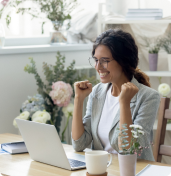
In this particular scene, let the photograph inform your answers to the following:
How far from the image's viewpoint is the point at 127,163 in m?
1.16

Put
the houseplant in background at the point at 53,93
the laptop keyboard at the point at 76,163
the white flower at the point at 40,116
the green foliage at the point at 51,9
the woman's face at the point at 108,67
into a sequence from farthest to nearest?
the green foliage at the point at 51,9 < the houseplant in background at the point at 53,93 < the white flower at the point at 40,116 < the woman's face at the point at 108,67 < the laptop keyboard at the point at 76,163

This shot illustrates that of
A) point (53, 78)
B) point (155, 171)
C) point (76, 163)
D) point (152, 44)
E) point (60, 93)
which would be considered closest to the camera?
point (155, 171)

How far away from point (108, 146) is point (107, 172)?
44cm

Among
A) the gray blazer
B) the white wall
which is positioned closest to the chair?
the gray blazer

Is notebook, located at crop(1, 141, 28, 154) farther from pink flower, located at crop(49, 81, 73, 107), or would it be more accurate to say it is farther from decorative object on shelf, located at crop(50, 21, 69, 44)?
decorative object on shelf, located at crop(50, 21, 69, 44)

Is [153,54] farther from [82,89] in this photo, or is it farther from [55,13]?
[82,89]

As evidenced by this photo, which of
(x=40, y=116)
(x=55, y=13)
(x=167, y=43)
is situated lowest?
(x=40, y=116)

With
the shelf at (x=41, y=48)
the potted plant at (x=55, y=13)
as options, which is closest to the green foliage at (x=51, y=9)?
the potted plant at (x=55, y=13)

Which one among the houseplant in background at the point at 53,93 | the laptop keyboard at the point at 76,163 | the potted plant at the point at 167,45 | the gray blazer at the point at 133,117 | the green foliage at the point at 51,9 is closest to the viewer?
the laptop keyboard at the point at 76,163

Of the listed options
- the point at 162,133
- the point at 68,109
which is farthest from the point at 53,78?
the point at 162,133

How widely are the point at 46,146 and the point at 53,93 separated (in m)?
1.03

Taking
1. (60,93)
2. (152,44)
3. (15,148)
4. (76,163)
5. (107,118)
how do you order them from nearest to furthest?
(76,163)
(15,148)
(107,118)
(60,93)
(152,44)

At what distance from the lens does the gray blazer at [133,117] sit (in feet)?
5.10

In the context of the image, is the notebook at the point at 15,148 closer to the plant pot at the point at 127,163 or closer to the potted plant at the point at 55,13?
the plant pot at the point at 127,163
